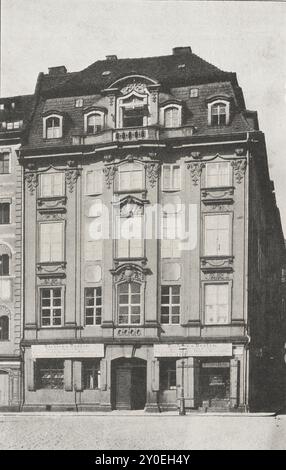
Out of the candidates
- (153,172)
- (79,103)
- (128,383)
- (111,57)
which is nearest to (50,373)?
(128,383)

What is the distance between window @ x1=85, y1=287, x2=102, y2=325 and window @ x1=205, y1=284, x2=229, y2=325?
1805 mm

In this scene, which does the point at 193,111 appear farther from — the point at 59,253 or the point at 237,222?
the point at 59,253

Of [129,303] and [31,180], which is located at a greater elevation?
[31,180]

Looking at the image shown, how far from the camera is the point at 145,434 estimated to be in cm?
1189

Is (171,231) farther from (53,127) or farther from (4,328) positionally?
(4,328)

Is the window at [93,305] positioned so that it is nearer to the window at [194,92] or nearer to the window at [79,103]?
the window at [79,103]

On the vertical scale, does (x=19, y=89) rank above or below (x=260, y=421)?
above

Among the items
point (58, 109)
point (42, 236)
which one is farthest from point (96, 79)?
point (42, 236)

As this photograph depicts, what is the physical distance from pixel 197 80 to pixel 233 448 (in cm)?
719

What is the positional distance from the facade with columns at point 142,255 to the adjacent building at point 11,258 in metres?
0.27

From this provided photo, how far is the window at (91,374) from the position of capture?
1585 centimetres

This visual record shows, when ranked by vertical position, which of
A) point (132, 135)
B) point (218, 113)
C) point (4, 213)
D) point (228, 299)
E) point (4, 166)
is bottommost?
point (228, 299)

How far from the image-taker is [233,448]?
10984mm

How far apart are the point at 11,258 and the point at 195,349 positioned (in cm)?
350
